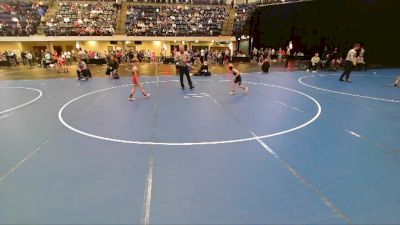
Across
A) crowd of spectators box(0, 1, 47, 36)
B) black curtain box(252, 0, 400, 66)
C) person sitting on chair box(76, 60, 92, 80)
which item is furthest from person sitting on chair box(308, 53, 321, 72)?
Result: crowd of spectators box(0, 1, 47, 36)

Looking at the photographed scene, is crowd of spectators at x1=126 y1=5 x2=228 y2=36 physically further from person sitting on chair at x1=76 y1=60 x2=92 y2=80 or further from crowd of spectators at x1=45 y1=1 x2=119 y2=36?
person sitting on chair at x1=76 y1=60 x2=92 y2=80

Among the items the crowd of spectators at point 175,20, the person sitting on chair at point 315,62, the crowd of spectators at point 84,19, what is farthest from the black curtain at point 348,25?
the crowd of spectators at point 84,19

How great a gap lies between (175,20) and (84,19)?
389 inches

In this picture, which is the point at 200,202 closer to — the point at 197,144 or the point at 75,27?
the point at 197,144

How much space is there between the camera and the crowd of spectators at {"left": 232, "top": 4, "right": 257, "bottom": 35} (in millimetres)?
30883

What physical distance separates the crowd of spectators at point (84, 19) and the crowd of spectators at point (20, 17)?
1341mm

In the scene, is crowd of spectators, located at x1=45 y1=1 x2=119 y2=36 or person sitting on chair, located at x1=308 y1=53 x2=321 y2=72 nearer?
person sitting on chair, located at x1=308 y1=53 x2=321 y2=72

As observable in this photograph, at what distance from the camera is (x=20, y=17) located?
2933 cm

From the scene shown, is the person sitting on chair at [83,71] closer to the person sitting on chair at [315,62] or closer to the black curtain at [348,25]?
the person sitting on chair at [315,62]

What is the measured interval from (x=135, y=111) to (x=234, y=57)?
19.3 m

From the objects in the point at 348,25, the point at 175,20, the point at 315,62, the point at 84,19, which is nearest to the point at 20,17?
the point at 84,19

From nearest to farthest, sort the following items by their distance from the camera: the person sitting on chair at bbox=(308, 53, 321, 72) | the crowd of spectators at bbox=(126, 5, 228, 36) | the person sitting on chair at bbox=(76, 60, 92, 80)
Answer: the person sitting on chair at bbox=(76, 60, 92, 80), the person sitting on chair at bbox=(308, 53, 321, 72), the crowd of spectators at bbox=(126, 5, 228, 36)

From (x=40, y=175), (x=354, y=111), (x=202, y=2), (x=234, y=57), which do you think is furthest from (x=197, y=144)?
(x=202, y=2)

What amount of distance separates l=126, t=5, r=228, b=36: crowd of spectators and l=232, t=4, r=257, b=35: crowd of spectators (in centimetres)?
152
